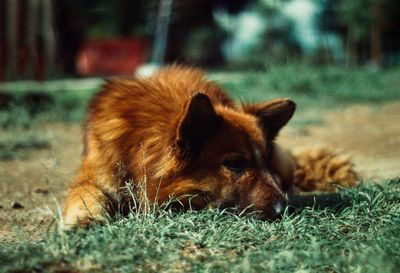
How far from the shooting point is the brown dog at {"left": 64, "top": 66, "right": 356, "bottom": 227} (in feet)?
11.7

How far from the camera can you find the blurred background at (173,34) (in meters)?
15.4

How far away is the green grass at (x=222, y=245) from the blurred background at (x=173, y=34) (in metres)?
11.0

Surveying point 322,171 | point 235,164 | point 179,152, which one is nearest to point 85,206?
point 179,152

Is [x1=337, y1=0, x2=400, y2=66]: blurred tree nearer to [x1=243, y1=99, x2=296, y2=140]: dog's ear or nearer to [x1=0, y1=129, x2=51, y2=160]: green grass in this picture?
[x1=0, y1=129, x2=51, y2=160]: green grass

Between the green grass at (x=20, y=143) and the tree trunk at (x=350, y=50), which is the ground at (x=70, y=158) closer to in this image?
the green grass at (x=20, y=143)

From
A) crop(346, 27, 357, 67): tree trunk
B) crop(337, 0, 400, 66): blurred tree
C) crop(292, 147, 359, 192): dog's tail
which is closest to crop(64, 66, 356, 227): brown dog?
crop(292, 147, 359, 192): dog's tail

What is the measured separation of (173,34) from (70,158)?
100 feet

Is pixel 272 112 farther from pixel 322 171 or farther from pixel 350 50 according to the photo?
pixel 350 50

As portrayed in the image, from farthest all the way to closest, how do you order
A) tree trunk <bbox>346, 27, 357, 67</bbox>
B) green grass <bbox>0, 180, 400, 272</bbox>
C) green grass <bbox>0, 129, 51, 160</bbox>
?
tree trunk <bbox>346, 27, 357, 67</bbox>
green grass <bbox>0, 129, 51, 160</bbox>
green grass <bbox>0, 180, 400, 272</bbox>

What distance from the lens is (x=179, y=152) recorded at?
3576 mm

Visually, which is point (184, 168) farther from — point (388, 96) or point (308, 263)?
point (388, 96)

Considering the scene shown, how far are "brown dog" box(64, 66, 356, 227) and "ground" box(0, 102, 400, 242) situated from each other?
0.39 metres

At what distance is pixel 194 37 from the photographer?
45312 millimetres

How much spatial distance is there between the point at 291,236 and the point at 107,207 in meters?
1.24
